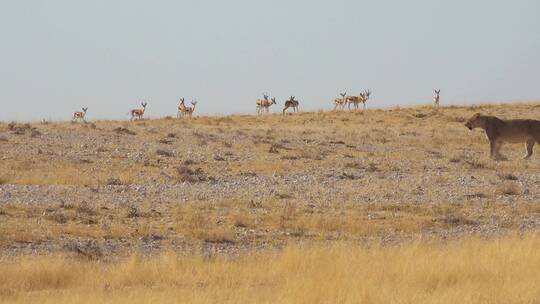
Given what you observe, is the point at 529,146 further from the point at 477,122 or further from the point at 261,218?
the point at 261,218

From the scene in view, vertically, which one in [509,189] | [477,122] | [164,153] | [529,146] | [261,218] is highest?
[477,122]

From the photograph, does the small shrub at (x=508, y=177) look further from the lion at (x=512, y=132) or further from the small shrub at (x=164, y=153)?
the small shrub at (x=164, y=153)

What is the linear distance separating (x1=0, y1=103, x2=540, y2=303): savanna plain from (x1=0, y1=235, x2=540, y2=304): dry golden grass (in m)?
0.03

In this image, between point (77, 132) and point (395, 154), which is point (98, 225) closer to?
point (395, 154)

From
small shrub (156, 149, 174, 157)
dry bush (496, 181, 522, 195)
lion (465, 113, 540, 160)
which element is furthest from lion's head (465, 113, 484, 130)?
small shrub (156, 149, 174, 157)

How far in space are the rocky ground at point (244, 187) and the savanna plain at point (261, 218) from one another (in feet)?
0.21

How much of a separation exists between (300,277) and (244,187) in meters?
12.7

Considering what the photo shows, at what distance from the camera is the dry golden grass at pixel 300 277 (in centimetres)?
1038

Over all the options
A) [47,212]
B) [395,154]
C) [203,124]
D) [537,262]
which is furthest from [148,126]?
[537,262]

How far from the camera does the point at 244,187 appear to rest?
2419 centimetres

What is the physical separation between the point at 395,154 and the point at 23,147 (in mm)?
13901

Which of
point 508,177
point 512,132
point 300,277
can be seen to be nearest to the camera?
point 300,277

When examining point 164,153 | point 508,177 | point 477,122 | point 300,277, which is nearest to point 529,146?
point 477,122

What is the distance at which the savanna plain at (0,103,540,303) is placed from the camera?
37.2 ft
